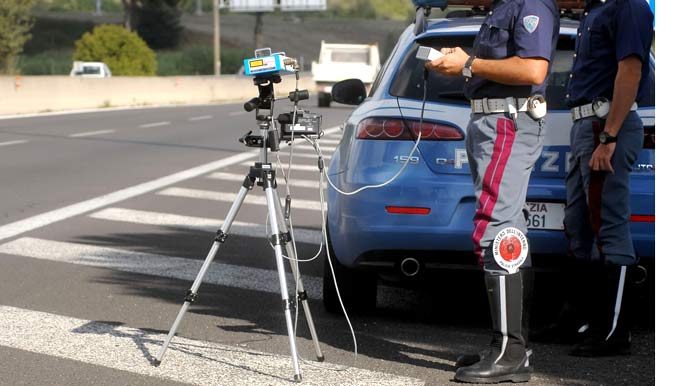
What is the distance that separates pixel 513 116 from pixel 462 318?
1.87 m

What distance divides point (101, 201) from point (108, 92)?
26.1 meters

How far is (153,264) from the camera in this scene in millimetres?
8484

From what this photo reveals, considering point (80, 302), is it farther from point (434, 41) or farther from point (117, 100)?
point (117, 100)

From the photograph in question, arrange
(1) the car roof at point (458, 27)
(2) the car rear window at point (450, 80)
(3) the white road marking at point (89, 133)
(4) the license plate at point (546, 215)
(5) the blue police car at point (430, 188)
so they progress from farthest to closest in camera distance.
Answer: (3) the white road marking at point (89, 133) → (1) the car roof at point (458, 27) → (2) the car rear window at point (450, 80) → (4) the license plate at point (546, 215) → (5) the blue police car at point (430, 188)

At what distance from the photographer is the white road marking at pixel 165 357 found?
520 centimetres

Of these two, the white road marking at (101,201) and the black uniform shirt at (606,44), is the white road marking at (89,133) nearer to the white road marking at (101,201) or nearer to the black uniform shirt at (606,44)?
the white road marking at (101,201)

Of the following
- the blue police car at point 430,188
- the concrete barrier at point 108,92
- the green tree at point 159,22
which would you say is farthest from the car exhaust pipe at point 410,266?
the green tree at point 159,22

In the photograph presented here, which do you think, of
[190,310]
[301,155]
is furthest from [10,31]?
[190,310]

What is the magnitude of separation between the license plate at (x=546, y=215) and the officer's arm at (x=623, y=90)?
49cm

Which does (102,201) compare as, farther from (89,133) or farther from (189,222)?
(89,133)

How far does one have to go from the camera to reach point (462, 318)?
22.0ft

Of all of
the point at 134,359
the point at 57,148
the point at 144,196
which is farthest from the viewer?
the point at 57,148
